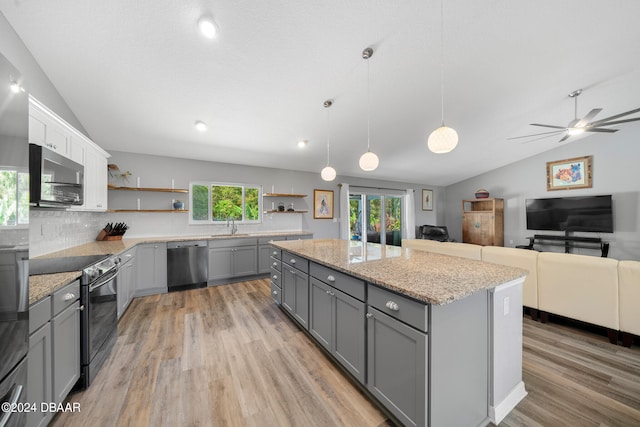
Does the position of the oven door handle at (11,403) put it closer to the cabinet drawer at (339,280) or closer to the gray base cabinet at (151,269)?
the cabinet drawer at (339,280)

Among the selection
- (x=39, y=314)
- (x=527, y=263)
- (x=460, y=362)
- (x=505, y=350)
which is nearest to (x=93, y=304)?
(x=39, y=314)

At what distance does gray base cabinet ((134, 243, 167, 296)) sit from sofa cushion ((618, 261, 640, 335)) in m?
5.48

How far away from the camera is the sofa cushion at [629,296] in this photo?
2055 millimetres

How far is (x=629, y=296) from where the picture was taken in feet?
6.86

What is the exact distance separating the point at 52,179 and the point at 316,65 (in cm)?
256

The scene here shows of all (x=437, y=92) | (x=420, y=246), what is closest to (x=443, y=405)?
(x=420, y=246)

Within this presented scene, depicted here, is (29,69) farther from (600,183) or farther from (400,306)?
(600,183)

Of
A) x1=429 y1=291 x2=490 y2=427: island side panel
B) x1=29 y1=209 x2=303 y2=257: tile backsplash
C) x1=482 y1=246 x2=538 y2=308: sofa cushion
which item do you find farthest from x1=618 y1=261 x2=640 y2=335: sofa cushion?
x1=29 y1=209 x2=303 y2=257: tile backsplash

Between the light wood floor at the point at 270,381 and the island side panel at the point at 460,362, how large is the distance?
1.05 ft

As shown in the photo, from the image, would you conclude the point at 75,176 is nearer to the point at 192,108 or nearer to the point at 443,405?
the point at 192,108

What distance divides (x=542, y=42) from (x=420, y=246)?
2.68 m

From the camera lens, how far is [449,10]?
1.97 metres

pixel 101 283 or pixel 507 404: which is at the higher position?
pixel 101 283

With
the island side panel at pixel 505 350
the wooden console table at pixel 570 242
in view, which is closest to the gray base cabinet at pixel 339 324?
the island side panel at pixel 505 350
